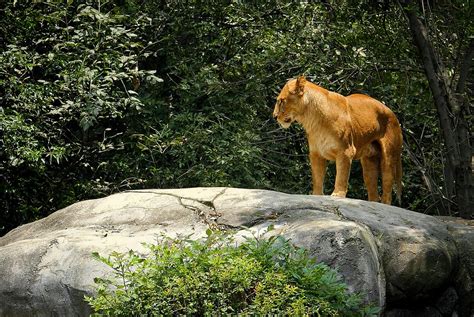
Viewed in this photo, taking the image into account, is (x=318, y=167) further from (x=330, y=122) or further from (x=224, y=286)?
(x=224, y=286)

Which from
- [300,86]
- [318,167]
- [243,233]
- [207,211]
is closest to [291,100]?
[300,86]

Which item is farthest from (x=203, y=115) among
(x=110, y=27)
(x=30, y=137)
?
(x=30, y=137)

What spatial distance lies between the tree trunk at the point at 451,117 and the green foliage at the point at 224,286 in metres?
4.84

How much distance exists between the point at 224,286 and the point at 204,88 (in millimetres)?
6935

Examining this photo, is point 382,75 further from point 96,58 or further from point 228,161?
point 96,58

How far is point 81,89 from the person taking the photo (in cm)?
1165

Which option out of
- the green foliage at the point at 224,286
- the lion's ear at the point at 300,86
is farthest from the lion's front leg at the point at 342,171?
the green foliage at the point at 224,286

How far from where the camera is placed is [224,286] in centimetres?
689

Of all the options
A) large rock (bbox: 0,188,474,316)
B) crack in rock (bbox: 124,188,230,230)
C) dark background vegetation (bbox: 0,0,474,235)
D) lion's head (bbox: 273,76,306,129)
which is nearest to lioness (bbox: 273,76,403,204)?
lion's head (bbox: 273,76,306,129)

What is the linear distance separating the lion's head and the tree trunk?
2.43 meters

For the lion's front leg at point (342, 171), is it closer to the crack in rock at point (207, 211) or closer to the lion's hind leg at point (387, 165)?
the lion's hind leg at point (387, 165)

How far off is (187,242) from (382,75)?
263 inches

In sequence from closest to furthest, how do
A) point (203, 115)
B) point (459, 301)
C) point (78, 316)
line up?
1. point (78, 316)
2. point (459, 301)
3. point (203, 115)

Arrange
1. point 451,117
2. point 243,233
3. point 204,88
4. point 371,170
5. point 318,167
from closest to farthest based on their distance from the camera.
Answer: point 243,233 → point 318,167 → point 371,170 → point 451,117 → point 204,88
